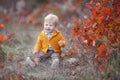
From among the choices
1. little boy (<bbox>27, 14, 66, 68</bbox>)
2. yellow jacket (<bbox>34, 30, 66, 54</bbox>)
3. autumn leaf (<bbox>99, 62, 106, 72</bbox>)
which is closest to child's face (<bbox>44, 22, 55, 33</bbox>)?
little boy (<bbox>27, 14, 66, 68</bbox>)

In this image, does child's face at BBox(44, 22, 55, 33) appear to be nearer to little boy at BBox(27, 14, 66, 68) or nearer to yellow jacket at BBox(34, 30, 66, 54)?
little boy at BBox(27, 14, 66, 68)

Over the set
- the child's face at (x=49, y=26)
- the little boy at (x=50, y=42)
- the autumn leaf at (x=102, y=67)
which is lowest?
the autumn leaf at (x=102, y=67)

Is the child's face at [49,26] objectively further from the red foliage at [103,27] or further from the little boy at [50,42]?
the red foliage at [103,27]

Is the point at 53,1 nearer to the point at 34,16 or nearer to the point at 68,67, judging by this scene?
the point at 34,16

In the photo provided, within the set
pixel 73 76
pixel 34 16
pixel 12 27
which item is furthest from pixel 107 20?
pixel 34 16

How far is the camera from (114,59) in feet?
17.7

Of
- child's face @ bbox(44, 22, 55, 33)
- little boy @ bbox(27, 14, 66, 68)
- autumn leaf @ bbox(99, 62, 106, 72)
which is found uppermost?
child's face @ bbox(44, 22, 55, 33)

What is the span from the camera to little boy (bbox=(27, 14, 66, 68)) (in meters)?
6.38

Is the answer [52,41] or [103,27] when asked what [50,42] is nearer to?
[52,41]

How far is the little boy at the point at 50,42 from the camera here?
6.38 m

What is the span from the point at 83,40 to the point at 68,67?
1.85ft

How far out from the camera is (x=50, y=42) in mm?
6453

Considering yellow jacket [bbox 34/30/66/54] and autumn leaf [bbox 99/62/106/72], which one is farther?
yellow jacket [bbox 34/30/66/54]

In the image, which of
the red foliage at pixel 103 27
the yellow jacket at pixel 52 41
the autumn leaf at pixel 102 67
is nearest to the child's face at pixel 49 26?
the yellow jacket at pixel 52 41
